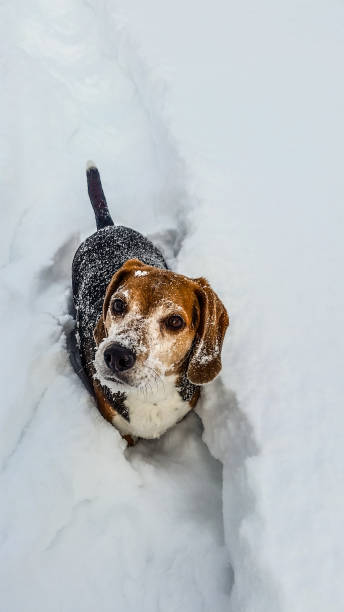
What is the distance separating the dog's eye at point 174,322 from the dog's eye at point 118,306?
0.22 meters

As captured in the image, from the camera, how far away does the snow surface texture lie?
2184 mm

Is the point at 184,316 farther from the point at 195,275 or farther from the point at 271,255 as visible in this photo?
the point at 271,255

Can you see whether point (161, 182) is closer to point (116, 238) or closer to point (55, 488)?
point (116, 238)

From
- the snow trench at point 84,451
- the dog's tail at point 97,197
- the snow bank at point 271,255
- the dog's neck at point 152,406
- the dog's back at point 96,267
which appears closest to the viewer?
the snow bank at point 271,255

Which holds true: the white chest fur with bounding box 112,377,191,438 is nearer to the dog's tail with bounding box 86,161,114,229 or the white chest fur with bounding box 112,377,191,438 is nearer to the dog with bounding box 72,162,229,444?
the dog with bounding box 72,162,229,444

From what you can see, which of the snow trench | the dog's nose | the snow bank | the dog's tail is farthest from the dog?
the dog's tail

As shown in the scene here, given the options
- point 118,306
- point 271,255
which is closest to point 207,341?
point 118,306

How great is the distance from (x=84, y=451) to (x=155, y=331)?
2.79 ft

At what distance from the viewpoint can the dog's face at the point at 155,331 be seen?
2.13 meters

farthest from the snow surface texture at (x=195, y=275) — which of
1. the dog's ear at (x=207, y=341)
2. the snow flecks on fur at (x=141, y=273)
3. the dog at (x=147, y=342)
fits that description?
the snow flecks on fur at (x=141, y=273)

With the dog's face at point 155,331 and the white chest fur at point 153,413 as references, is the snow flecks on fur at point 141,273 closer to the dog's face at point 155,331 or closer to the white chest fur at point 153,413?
the dog's face at point 155,331

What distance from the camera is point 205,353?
91.8 inches

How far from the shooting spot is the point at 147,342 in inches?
85.0

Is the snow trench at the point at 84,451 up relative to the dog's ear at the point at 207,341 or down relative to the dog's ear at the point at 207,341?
down
